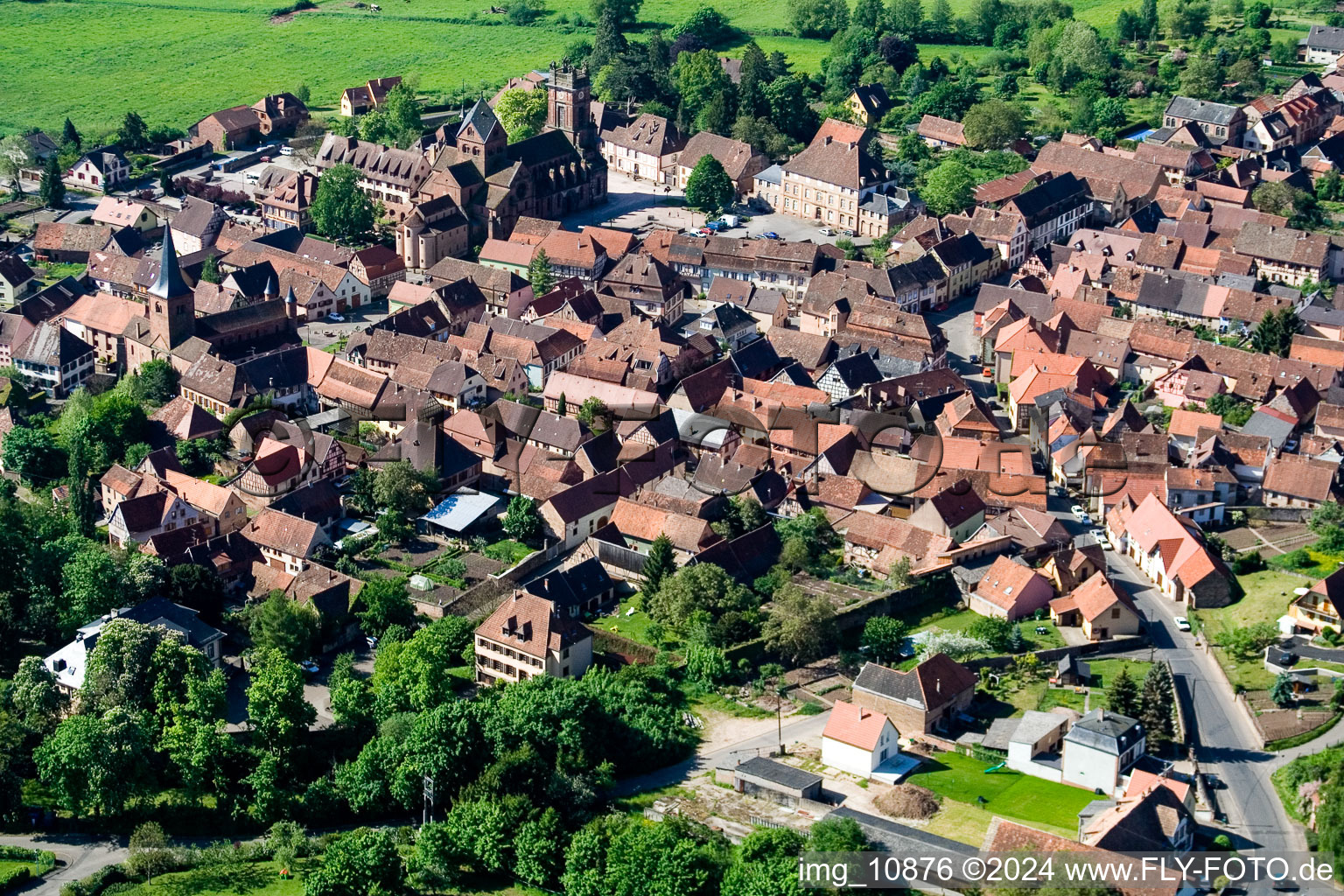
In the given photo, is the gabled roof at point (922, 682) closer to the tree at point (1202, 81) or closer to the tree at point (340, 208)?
the tree at point (340, 208)

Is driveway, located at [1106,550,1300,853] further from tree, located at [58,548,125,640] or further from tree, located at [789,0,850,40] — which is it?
tree, located at [789,0,850,40]

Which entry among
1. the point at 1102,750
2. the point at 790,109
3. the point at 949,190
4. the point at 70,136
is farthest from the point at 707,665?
the point at 70,136

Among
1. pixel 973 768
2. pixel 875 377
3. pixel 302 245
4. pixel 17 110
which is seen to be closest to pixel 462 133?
pixel 302 245

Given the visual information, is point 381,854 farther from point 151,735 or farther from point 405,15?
point 405,15

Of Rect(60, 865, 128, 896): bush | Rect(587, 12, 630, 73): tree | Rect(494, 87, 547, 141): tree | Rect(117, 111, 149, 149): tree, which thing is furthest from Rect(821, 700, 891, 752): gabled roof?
Rect(587, 12, 630, 73): tree

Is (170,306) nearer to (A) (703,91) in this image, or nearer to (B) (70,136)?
(B) (70,136)

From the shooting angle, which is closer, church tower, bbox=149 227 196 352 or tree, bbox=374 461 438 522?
tree, bbox=374 461 438 522
